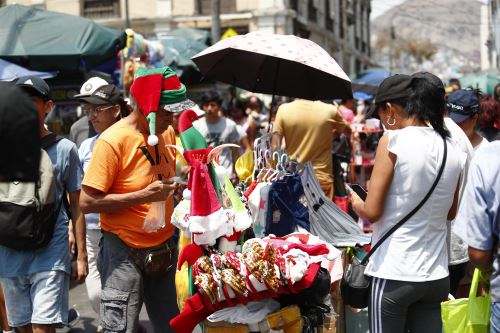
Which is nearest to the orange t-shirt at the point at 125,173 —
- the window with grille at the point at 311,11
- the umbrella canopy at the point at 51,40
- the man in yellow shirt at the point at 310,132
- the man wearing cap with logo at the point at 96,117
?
the man wearing cap with logo at the point at 96,117

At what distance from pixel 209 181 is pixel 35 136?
1921 millimetres

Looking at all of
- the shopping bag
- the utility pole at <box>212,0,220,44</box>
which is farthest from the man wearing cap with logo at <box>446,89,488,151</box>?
the utility pole at <box>212,0,220,44</box>

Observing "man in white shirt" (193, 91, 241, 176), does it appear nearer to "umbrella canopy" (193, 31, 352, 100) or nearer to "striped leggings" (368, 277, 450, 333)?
"umbrella canopy" (193, 31, 352, 100)

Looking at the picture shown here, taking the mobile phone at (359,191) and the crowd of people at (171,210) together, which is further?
the mobile phone at (359,191)

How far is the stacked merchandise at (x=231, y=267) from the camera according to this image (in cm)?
359

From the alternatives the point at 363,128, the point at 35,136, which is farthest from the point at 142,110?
the point at 363,128

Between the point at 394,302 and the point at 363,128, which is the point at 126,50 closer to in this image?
the point at 363,128

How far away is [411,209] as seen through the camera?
3.53m

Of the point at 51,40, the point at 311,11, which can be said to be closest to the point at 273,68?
the point at 51,40

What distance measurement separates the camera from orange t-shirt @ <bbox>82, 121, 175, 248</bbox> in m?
3.96

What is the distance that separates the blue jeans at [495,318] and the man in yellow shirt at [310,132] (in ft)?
13.3

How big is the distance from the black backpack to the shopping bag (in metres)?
2.36

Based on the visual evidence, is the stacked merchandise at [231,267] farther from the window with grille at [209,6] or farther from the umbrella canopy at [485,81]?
the window with grille at [209,6]

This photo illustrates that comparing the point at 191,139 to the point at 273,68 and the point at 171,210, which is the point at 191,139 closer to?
the point at 171,210
